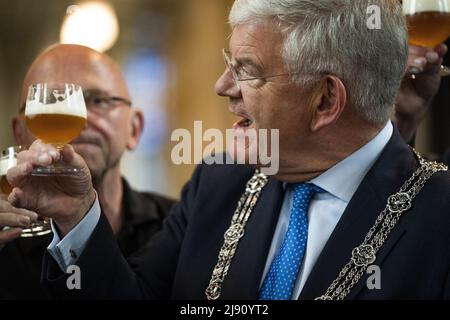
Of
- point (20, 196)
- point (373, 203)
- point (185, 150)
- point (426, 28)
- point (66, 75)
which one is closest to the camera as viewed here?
point (20, 196)

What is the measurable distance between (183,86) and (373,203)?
7937 mm

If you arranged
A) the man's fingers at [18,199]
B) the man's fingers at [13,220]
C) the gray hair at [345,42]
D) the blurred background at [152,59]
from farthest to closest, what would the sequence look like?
1. the blurred background at [152,59]
2. the gray hair at [345,42]
3. the man's fingers at [13,220]
4. the man's fingers at [18,199]

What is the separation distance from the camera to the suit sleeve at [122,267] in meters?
2.16

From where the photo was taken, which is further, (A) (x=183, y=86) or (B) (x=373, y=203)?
(A) (x=183, y=86)

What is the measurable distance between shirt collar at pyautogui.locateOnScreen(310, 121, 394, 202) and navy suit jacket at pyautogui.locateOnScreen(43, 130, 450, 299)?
4cm

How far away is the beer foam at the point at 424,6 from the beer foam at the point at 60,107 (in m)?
1.07

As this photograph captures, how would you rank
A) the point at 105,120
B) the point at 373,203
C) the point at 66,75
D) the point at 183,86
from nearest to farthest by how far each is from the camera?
the point at 373,203 < the point at 66,75 < the point at 105,120 < the point at 183,86

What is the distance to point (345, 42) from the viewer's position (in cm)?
221

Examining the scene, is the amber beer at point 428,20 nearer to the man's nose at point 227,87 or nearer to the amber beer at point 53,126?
the man's nose at point 227,87

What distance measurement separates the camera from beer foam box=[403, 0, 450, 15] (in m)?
2.38

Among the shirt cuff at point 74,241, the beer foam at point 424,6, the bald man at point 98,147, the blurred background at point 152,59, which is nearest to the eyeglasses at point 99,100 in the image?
the bald man at point 98,147
